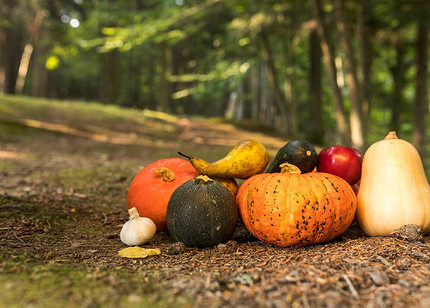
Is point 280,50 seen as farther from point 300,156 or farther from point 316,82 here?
point 300,156

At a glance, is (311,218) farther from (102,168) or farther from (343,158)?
(102,168)

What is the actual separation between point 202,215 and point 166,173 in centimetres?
62

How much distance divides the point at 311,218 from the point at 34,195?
8.90 feet

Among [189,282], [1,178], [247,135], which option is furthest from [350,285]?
[247,135]

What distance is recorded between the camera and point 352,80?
7918mm

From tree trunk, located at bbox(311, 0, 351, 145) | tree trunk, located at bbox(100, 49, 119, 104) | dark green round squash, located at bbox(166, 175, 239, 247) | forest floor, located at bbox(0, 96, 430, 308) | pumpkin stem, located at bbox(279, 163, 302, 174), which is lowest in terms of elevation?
forest floor, located at bbox(0, 96, 430, 308)

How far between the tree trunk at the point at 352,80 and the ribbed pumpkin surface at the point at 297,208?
5468 mm

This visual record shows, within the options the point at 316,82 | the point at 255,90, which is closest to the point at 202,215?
the point at 316,82

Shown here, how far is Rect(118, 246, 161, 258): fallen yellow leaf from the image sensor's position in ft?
7.86

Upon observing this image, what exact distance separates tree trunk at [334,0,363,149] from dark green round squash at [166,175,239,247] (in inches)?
229

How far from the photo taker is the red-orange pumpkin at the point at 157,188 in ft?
10.1

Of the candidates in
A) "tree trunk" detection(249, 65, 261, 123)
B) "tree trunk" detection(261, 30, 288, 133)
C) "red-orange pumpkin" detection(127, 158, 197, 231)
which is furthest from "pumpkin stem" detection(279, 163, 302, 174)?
"tree trunk" detection(249, 65, 261, 123)

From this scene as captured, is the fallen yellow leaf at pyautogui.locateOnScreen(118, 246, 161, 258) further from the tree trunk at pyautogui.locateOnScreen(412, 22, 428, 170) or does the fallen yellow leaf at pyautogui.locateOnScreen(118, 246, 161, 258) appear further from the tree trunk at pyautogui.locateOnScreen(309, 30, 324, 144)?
the tree trunk at pyautogui.locateOnScreen(309, 30, 324, 144)

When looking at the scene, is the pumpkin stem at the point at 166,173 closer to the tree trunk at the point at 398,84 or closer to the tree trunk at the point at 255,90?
the tree trunk at the point at 398,84
